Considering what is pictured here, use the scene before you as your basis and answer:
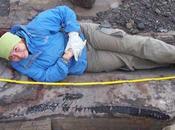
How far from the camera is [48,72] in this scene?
148 inches

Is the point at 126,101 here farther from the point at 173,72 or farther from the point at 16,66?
the point at 16,66

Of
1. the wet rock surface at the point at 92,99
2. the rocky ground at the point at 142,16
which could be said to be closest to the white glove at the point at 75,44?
the wet rock surface at the point at 92,99

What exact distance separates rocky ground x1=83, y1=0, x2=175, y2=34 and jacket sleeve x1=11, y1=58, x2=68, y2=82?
1411mm

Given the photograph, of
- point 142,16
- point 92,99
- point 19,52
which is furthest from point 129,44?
point 142,16

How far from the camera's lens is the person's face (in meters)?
3.63

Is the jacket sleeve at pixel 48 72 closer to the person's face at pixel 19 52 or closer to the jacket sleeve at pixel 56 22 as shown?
the person's face at pixel 19 52

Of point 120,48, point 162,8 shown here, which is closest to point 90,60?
point 120,48

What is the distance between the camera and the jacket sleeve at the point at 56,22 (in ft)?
12.7

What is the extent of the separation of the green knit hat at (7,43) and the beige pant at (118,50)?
2.50 ft

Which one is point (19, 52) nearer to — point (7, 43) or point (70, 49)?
point (7, 43)

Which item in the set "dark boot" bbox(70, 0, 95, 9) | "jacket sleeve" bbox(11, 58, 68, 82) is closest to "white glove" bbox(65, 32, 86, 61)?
"jacket sleeve" bbox(11, 58, 68, 82)

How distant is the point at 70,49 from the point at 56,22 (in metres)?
0.34

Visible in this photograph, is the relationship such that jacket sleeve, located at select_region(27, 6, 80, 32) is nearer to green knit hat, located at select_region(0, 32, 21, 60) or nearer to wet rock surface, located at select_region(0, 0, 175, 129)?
green knit hat, located at select_region(0, 32, 21, 60)

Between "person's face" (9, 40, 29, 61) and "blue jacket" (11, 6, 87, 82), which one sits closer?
"person's face" (9, 40, 29, 61)
